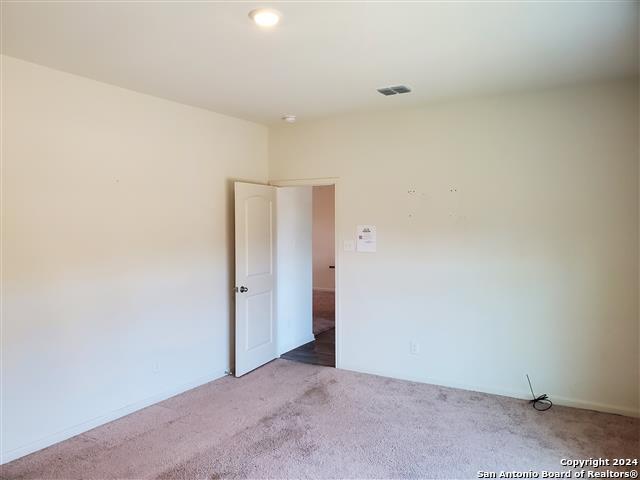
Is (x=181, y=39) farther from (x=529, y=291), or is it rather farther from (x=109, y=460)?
(x=529, y=291)

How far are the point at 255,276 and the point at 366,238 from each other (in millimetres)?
1224

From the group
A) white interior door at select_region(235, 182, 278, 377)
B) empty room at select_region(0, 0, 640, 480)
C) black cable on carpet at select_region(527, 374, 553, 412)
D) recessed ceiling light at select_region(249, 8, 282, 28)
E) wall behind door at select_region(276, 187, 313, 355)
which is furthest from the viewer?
wall behind door at select_region(276, 187, 313, 355)

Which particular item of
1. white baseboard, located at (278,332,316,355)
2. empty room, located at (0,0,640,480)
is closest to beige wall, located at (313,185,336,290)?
white baseboard, located at (278,332,316,355)

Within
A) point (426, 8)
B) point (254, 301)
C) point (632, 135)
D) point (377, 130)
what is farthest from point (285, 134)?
point (632, 135)

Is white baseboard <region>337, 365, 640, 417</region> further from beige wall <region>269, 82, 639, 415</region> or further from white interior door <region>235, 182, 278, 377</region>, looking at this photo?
white interior door <region>235, 182, 278, 377</region>

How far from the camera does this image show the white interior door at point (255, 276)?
4.40m

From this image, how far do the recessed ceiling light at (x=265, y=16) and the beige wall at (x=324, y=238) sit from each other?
7240mm

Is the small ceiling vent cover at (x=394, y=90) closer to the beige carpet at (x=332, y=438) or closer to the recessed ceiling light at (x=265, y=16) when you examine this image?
the recessed ceiling light at (x=265, y=16)

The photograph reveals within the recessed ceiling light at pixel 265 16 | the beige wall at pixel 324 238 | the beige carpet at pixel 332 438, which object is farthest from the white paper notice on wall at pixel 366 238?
the beige wall at pixel 324 238

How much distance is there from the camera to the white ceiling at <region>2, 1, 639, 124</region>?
7.34 feet

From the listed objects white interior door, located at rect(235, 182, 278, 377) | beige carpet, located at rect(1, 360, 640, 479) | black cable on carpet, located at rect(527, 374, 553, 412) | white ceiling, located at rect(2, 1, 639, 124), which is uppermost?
white ceiling, located at rect(2, 1, 639, 124)

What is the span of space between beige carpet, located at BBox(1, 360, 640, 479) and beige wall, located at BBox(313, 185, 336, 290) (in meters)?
5.61

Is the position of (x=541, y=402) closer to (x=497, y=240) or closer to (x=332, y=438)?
(x=497, y=240)

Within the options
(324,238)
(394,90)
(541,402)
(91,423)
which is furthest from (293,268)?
(324,238)
